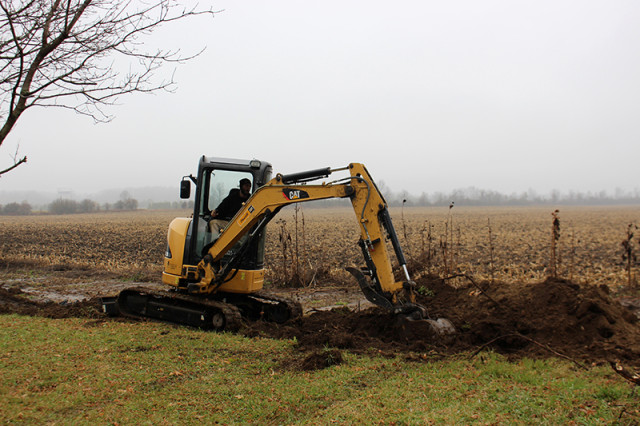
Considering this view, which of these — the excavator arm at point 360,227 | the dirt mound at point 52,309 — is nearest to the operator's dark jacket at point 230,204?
the excavator arm at point 360,227

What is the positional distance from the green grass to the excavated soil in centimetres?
39

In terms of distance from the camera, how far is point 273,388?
219 inches

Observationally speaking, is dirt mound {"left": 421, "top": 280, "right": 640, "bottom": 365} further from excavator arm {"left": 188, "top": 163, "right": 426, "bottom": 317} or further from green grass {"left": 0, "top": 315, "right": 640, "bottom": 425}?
excavator arm {"left": 188, "top": 163, "right": 426, "bottom": 317}

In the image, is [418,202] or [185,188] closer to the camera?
[185,188]

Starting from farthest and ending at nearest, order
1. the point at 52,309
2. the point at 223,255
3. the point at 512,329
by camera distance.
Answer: the point at 52,309
the point at 223,255
the point at 512,329

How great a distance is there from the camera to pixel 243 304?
31.9 feet

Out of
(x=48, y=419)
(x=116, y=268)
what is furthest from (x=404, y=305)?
(x=116, y=268)

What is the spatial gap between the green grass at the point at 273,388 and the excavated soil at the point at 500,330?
1.27 ft

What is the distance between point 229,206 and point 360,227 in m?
2.98

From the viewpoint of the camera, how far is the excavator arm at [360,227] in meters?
7.26

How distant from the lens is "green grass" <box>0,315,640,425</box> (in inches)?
186

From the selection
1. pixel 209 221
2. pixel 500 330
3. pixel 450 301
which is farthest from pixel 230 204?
pixel 500 330

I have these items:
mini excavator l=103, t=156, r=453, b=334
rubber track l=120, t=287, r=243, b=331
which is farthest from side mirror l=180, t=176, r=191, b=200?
rubber track l=120, t=287, r=243, b=331

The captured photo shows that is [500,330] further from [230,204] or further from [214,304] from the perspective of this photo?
[230,204]
